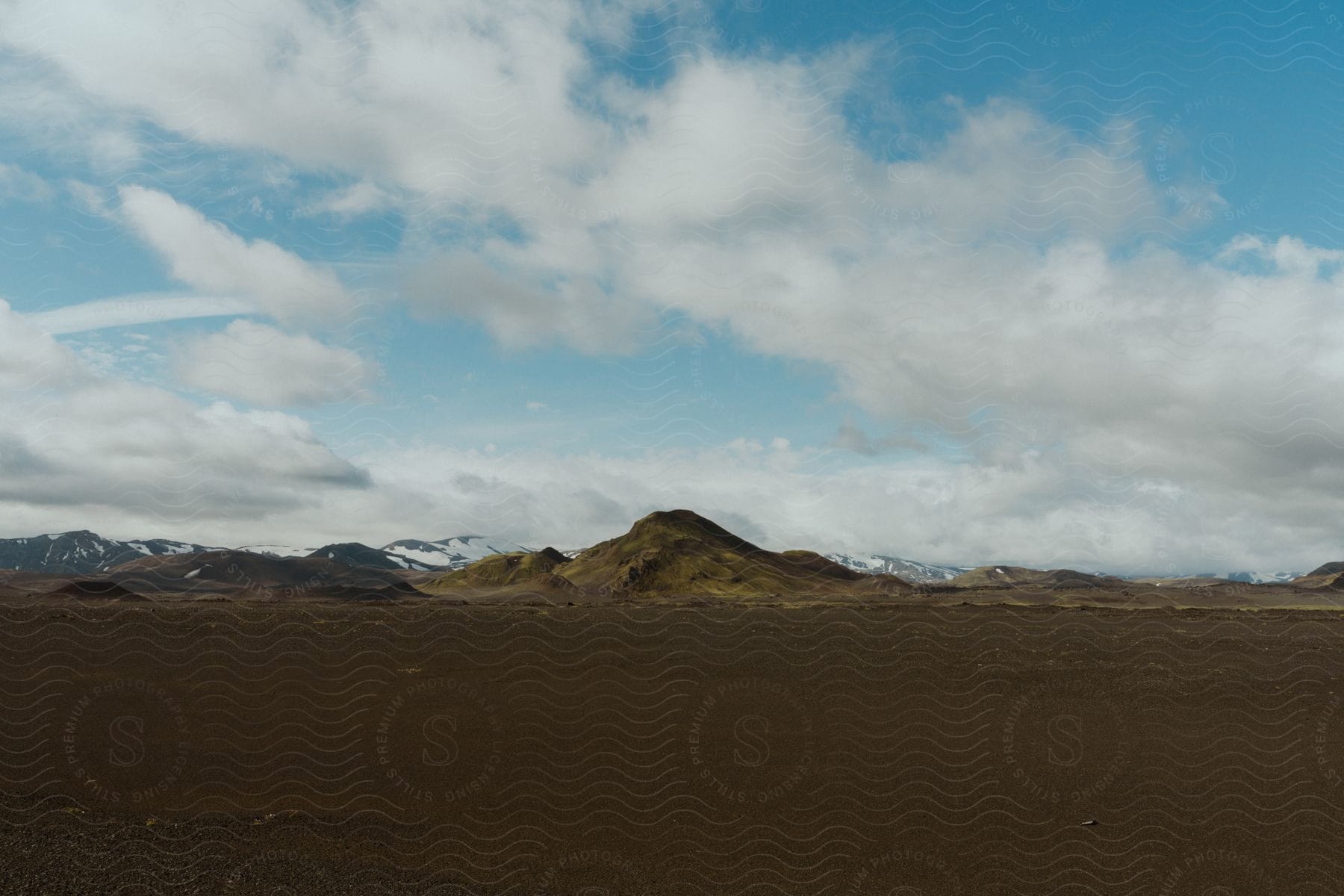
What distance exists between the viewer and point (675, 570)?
144375 millimetres

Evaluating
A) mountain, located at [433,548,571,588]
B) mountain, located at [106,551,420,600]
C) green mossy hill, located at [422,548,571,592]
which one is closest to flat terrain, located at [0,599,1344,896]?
mountain, located at [106,551,420,600]

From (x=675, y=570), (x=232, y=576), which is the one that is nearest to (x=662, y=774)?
(x=675, y=570)

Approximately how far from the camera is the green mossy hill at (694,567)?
13712 centimetres

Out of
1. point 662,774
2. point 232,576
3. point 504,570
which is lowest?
point 662,774

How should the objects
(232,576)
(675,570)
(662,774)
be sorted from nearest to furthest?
(662,774), (675,570), (232,576)

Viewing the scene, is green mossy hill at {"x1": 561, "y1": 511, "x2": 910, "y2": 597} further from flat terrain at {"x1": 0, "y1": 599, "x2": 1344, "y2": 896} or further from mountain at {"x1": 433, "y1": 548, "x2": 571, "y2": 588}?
flat terrain at {"x1": 0, "y1": 599, "x2": 1344, "y2": 896}

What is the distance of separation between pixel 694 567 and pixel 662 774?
129 m

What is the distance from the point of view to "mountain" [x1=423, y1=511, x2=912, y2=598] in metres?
137

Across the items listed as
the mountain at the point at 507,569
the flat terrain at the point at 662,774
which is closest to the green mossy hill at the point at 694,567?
the mountain at the point at 507,569

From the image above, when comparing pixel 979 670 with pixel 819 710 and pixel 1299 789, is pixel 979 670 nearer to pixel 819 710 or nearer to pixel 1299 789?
pixel 819 710

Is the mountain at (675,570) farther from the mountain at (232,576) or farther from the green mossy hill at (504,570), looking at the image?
the mountain at (232,576)

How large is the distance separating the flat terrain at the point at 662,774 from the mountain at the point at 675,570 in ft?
317

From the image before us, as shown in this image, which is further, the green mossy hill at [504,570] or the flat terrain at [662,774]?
the green mossy hill at [504,570]

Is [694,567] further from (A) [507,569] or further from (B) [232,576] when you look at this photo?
(B) [232,576]
